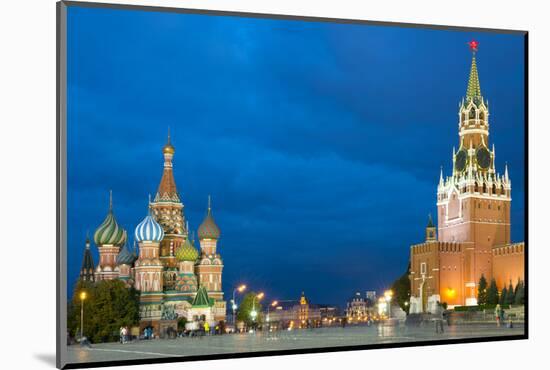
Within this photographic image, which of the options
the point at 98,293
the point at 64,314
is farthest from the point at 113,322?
the point at 64,314

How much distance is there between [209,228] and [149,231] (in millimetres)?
813

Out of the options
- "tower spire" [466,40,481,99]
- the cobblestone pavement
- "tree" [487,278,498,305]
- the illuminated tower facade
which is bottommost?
the cobblestone pavement

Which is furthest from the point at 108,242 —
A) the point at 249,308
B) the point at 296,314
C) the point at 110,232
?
the point at 296,314

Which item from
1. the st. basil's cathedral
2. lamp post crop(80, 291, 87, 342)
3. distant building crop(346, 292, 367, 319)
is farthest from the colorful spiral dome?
lamp post crop(80, 291, 87, 342)

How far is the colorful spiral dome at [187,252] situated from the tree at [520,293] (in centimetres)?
447

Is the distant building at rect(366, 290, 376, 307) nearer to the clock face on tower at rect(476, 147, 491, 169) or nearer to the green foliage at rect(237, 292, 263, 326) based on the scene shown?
the green foliage at rect(237, 292, 263, 326)

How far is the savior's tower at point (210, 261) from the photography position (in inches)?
569

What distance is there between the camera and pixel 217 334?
1387 centimetres

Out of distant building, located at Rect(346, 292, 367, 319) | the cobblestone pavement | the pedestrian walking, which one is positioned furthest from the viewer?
the pedestrian walking

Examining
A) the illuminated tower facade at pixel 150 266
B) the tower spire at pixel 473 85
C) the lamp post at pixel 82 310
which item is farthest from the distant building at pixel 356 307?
the lamp post at pixel 82 310

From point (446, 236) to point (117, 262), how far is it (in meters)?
5.24

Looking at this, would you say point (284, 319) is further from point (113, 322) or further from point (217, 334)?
point (113, 322)

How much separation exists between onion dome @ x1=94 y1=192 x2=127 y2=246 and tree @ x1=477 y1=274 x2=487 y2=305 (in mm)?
5265

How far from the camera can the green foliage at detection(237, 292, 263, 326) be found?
47.1 feet
